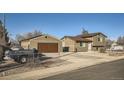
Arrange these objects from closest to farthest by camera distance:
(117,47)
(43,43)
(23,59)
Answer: (23,59) < (43,43) < (117,47)

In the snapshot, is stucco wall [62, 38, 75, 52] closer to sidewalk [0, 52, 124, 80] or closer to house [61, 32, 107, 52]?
house [61, 32, 107, 52]

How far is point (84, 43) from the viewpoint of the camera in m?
22.1

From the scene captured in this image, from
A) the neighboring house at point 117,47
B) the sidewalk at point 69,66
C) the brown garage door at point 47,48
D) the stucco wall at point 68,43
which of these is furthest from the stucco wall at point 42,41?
the neighboring house at point 117,47

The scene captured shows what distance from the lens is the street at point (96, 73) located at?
1603 centimetres

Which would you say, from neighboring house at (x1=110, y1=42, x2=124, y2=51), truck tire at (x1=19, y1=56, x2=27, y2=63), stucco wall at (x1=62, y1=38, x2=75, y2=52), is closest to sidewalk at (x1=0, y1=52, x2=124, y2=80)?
neighboring house at (x1=110, y1=42, x2=124, y2=51)

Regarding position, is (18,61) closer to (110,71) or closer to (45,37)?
(45,37)

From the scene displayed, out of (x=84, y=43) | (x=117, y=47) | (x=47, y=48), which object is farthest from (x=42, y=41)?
(x=117, y=47)

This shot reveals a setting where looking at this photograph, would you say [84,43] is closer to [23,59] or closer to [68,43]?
[68,43]

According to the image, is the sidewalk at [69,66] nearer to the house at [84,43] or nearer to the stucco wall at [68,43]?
the house at [84,43]

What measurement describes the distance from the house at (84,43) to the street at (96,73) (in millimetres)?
3537

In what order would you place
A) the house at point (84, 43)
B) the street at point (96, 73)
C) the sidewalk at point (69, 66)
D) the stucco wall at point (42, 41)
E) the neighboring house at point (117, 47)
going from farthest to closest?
the house at point (84, 43), the neighboring house at point (117, 47), the stucco wall at point (42, 41), the sidewalk at point (69, 66), the street at point (96, 73)

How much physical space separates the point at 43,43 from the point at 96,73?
5.60 m

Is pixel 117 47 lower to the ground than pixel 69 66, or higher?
higher
